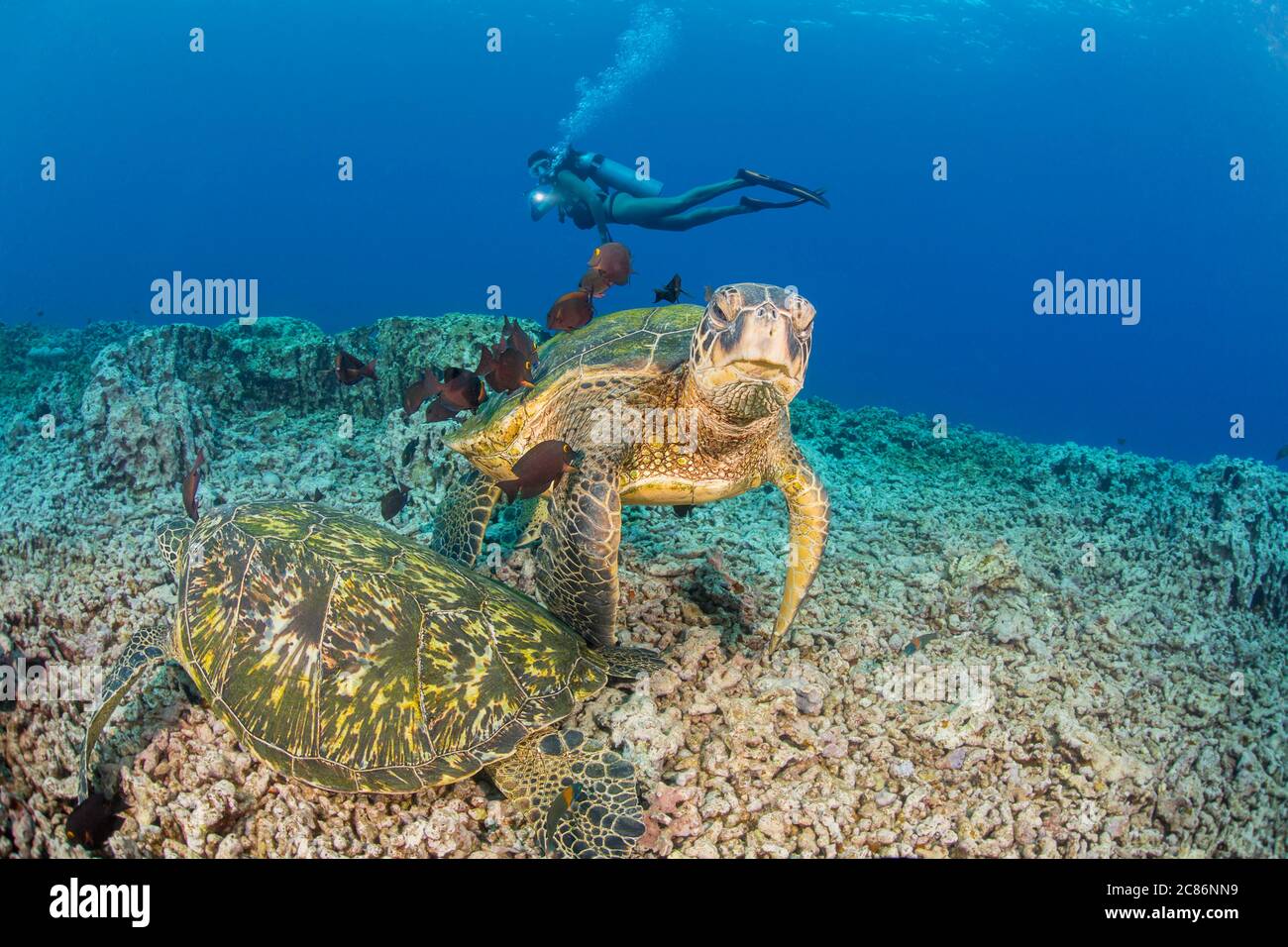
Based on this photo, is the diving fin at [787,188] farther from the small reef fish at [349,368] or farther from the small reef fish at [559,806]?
the small reef fish at [559,806]

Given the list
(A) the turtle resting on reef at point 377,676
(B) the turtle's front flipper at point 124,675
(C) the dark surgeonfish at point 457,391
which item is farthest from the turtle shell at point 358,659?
(C) the dark surgeonfish at point 457,391

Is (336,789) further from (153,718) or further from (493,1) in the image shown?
(493,1)

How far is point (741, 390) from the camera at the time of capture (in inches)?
125

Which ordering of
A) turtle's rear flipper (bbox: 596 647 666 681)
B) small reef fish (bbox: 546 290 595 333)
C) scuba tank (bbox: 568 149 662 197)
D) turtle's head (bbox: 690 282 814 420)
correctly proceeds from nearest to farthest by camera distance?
1. turtle's head (bbox: 690 282 814 420)
2. turtle's rear flipper (bbox: 596 647 666 681)
3. small reef fish (bbox: 546 290 595 333)
4. scuba tank (bbox: 568 149 662 197)

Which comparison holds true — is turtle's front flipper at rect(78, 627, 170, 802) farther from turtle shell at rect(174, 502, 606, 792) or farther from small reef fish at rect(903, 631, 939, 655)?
small reef fish at rect(903, 631, 939, 655)

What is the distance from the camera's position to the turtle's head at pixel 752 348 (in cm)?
288

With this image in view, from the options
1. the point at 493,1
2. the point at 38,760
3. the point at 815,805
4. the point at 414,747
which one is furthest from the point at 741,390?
the point at 493,1

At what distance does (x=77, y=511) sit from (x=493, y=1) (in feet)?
276

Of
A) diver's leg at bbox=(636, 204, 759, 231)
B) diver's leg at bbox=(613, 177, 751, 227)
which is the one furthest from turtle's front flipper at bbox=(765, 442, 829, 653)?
diver's leg at bbox=(613, 177, 751, 227)

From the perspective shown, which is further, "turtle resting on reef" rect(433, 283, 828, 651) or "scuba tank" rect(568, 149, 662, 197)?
"scuba tank" rect(568, 149, 662, 197)

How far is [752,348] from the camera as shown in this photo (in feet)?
9.48

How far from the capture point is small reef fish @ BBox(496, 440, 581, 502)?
3416 mm

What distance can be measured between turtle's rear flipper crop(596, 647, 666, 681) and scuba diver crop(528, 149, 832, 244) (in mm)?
12221

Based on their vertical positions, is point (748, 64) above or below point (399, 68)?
below
